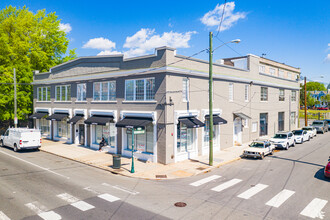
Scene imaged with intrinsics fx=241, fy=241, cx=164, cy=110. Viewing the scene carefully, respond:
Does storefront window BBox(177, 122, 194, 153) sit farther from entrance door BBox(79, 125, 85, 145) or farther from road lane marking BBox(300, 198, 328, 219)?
entrance door BBox(79, 125, 85, 145)

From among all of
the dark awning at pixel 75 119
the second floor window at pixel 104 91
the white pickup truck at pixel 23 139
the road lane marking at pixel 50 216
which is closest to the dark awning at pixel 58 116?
the dark awning at pixel 75 119

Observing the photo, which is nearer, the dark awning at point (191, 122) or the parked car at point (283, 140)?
the dark awning at point (191, 122)

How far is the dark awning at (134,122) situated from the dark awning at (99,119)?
91.1 inches

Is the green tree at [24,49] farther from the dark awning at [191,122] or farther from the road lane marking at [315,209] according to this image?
the road lane marking at [315,209]

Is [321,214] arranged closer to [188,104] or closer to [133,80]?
[188,104]

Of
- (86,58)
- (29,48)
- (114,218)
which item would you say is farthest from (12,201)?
(29,48)

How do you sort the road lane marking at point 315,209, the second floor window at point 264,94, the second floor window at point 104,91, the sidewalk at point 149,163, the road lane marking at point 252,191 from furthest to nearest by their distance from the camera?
the second floor window at point 264,94 < the second floor window at point 104,91 < the sidewalk at point 149,163 < the road lane marking at point 252,191 < the road lane marking at point 315,209

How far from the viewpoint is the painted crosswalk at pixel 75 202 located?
10148 mm

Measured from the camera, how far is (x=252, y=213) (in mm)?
9547

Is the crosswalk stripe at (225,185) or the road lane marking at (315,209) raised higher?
the road lane marking at (315,209)

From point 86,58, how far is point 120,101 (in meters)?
7.07

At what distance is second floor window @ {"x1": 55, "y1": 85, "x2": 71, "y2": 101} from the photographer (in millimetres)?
28133

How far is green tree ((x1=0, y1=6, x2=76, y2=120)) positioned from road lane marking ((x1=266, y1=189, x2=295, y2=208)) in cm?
3182

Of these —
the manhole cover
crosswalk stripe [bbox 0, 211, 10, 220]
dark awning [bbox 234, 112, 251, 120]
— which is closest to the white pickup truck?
crosswalk stripe [bbox 0, 211, 10, 220]
